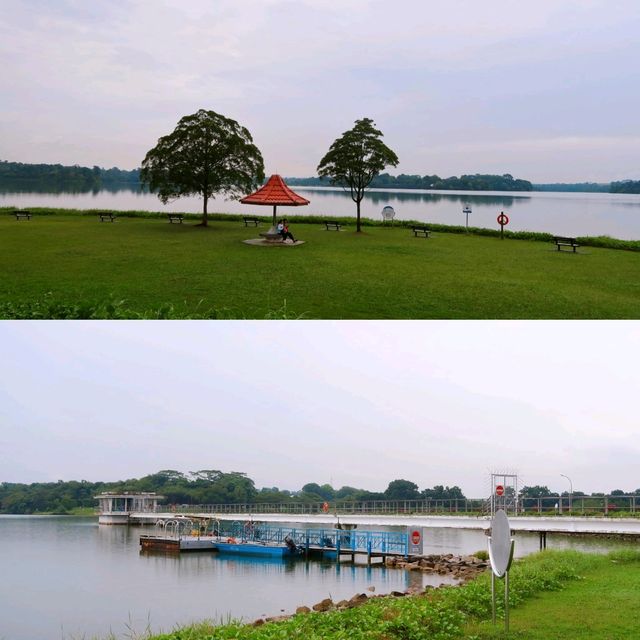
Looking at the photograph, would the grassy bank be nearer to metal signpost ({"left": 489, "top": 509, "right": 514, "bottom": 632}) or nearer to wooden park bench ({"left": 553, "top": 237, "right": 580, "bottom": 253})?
metal signpost ({"left": 489, "top": 509, "right": 514, "bottom": 632})

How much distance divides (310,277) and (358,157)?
34.0 feet

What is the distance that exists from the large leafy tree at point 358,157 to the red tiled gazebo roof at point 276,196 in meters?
4.01

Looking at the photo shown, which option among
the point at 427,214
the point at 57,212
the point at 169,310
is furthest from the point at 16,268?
the point at 427,214

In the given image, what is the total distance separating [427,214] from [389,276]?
2050cm

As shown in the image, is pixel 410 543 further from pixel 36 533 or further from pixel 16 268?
pixel 36 533

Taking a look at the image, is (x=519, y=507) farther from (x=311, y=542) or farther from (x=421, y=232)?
(x=421, y=232)

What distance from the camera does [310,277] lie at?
47.3ft

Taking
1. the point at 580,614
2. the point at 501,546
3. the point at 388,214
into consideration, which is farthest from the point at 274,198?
the point at 501,546

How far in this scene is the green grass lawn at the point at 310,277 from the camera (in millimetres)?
11795

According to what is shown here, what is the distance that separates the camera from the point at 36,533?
31641 millimetres

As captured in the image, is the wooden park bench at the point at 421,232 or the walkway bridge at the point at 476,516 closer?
the walkway bridge at the point at 476,516

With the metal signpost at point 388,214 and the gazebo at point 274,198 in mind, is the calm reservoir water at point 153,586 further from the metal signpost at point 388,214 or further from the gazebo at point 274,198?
the metal signpost at point 388,214

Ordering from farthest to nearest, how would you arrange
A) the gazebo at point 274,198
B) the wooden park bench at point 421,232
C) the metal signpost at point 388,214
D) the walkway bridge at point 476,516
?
the metal signpost at point 388,214 → the wooden park bench at point 421,232 → the gazebo at point 274,198 → the walkway bridge at point 476,516

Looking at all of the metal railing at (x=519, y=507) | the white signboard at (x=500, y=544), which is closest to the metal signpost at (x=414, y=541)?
the metal railing at (x=519, y=507)
